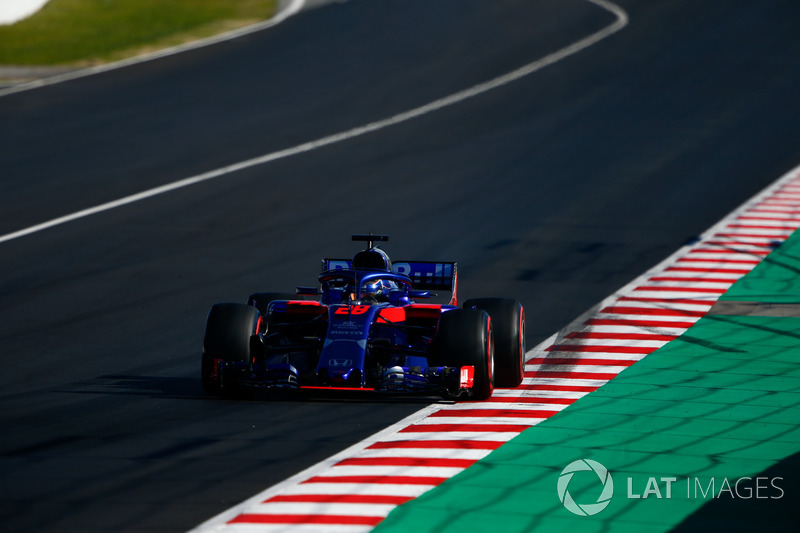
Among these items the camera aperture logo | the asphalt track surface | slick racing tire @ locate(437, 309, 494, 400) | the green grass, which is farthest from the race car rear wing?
the green grass

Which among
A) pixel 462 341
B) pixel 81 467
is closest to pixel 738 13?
pixel 462 341

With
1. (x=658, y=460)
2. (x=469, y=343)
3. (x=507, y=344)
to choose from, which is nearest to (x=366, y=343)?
(x=469, y=343)

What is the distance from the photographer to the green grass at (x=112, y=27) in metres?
34.5

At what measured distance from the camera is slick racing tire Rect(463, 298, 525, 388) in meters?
11.9

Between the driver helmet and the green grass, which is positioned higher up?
the green grass

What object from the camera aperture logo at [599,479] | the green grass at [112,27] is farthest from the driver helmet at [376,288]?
the green grass at [112,27]

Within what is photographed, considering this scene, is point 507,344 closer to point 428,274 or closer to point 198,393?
point 428,274

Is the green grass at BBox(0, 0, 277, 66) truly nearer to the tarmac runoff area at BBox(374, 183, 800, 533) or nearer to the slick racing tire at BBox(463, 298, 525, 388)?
the slick racing tire at BBox(463, 298, 525, 388)

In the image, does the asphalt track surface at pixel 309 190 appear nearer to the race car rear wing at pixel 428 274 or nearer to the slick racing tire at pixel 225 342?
the slick racing tire at pixel 225 342

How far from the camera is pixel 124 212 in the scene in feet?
69.7

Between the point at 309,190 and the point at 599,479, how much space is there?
15.0 m

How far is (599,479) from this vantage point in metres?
8.79

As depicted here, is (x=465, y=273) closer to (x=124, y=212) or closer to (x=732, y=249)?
(x=732, y=249)

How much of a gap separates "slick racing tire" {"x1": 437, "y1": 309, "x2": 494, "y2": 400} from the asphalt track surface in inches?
23.5
